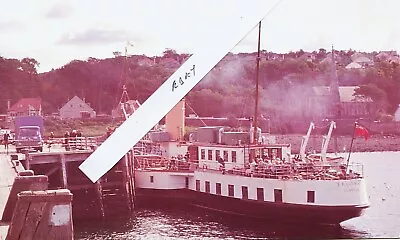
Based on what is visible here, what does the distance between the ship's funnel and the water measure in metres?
0.50

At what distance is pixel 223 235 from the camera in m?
4.02

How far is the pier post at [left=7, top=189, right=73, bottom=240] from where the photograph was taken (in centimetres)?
279

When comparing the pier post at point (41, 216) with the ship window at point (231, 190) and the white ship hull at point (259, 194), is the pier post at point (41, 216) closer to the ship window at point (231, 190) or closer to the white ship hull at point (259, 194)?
the white ship hull at point (259, 194)

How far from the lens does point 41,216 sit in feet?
9.23

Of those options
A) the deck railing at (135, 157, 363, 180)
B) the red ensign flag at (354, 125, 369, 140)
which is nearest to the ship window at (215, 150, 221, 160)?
the deck railing at (135, 157, 363, 180)

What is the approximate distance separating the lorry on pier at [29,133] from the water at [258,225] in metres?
0.58

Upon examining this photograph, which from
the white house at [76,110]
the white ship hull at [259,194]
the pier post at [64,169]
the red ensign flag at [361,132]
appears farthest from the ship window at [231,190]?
the white house at [76,110]

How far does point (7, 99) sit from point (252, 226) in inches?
68.4

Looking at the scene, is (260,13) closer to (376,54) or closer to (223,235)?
(376,54)

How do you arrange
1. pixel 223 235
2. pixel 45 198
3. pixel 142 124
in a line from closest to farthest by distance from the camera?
pixel 45 198 → pixel 142 124 → pixel 223 235

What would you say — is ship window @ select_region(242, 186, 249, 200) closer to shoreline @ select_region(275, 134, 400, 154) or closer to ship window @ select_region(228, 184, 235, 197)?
ship window @ select_region(228, 184, 235, 197)

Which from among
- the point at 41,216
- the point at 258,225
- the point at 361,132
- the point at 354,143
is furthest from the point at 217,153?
the point at 41,216

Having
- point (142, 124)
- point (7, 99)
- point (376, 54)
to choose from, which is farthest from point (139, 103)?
point (376, 54)

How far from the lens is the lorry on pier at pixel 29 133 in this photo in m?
3.54
